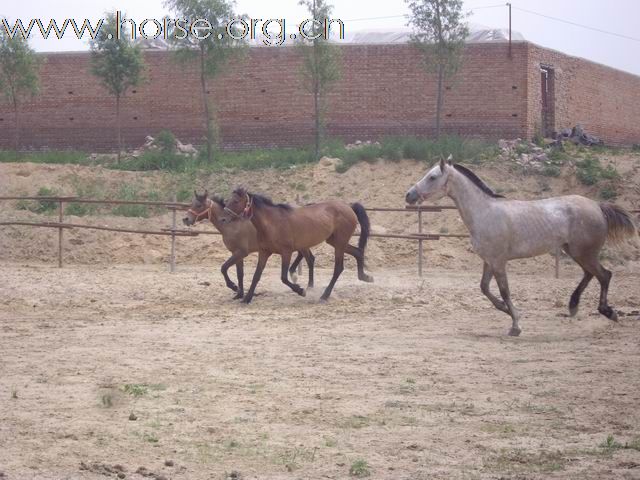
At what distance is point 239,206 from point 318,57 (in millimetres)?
14193

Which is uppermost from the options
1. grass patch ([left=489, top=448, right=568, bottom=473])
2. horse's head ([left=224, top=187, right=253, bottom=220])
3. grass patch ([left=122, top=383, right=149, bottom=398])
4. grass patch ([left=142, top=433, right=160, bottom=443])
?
horse's head ([left=224, top=187, right=253, bottom=220])

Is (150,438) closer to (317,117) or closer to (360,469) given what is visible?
(360,469)

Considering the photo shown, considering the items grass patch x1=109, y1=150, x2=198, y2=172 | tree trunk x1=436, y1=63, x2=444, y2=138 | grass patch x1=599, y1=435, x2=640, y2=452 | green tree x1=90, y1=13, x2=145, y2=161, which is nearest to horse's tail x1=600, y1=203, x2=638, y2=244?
grass patch x1=599, y1=435, x2=640, y2=452

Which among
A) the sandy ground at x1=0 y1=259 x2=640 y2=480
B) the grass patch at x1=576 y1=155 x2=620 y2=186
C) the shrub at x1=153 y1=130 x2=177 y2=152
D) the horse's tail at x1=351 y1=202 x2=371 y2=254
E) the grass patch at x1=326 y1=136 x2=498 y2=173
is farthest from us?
the shrub at x1=153 y1=130 x2=177 y2=152

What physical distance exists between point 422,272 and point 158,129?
14.7 metres

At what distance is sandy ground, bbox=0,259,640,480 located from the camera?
22.3 feet

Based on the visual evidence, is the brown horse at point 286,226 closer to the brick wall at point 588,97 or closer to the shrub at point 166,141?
the brick wall at point 588,97

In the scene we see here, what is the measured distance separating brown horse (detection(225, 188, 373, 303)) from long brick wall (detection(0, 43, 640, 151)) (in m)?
14.7

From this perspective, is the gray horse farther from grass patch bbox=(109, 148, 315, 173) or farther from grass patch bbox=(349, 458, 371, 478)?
grass patch bbox=(109, 148, 315, 173)

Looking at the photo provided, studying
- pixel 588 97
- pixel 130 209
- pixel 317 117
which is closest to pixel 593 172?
pixel 588 97

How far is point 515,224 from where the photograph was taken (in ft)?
42.5

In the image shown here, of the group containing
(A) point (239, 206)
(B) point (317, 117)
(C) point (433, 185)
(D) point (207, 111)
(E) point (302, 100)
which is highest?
(E) point (302, 100)

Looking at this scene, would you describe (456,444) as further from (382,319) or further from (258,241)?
(258,241)

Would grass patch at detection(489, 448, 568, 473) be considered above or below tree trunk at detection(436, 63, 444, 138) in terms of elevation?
below
